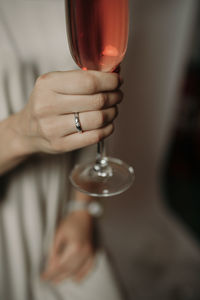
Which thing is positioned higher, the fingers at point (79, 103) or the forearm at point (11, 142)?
the fingers at point (79, 103)

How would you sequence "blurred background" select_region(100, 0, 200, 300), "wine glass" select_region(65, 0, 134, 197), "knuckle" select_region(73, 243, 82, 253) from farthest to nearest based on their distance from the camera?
"blurred background" select_region(100, 0, 200, 300) < "knuckle" select_region(73, 243, 82, 253) < "wine glass" select_region(65, 0, 134, 197)

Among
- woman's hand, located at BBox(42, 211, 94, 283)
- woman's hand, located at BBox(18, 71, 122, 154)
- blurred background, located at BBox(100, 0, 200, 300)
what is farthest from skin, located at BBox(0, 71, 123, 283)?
blurred background, located at BBox(100, 0, 200, 300)

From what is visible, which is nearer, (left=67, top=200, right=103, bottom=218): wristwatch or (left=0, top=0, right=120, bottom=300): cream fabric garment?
(left=0, top=0, right=120, bottom=300): cream fabric garment

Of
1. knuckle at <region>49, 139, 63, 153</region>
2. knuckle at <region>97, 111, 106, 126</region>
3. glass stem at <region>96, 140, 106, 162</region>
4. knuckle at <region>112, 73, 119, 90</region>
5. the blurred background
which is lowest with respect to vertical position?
the blurred background

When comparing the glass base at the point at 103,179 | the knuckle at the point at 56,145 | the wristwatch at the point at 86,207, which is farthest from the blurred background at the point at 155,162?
the knuckle at the point at 56,145

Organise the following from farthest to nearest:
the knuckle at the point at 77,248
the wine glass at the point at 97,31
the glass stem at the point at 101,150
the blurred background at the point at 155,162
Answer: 1. the blurred background at the point at 155,162
2. the knuckle at the point at 77,248
3. the glass stem at the point at 101,150
4. the wine glass at the point at 97,31

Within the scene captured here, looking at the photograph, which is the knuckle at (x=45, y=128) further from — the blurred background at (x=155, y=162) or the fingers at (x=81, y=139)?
the blurred background at (x=155, y=162)

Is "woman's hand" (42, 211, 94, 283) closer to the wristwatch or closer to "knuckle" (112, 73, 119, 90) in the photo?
the wristwatch

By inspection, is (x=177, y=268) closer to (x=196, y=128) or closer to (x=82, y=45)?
(x=196, y=128)
